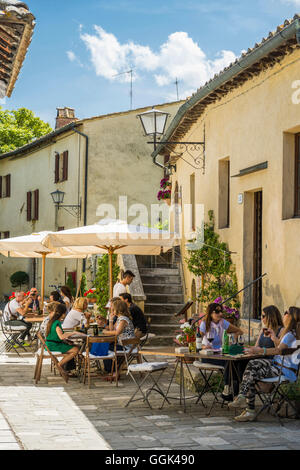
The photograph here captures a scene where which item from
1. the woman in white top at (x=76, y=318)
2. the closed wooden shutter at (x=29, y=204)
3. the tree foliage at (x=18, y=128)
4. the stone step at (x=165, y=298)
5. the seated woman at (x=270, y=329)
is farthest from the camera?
the tree foliage at (x=18, y=128)

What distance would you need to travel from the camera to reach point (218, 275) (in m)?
12.0

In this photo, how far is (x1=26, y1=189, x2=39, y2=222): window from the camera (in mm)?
31047

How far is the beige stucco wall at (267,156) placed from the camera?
9.28 meters

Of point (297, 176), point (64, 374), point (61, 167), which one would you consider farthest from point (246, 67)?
point (61, 167)

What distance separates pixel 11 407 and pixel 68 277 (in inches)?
728

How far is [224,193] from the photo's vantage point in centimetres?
1287

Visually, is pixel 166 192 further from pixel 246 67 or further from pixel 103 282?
pixel 246 67

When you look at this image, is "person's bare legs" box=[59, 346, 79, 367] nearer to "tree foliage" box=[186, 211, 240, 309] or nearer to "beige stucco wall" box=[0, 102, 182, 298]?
"tree foliage" box=[186, 211, 240, 309]

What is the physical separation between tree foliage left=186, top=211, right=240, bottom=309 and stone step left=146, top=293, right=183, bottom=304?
7.70ft

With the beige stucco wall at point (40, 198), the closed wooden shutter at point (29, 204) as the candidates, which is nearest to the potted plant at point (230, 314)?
the beige stucco wall at point (40, 198)

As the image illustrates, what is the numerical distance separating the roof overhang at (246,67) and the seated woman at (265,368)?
142 inches

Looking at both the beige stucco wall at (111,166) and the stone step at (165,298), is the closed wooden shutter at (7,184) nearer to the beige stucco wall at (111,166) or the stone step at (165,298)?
the beige stucco wall at (111,166)

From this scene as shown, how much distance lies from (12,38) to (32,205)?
2652 centimetres
